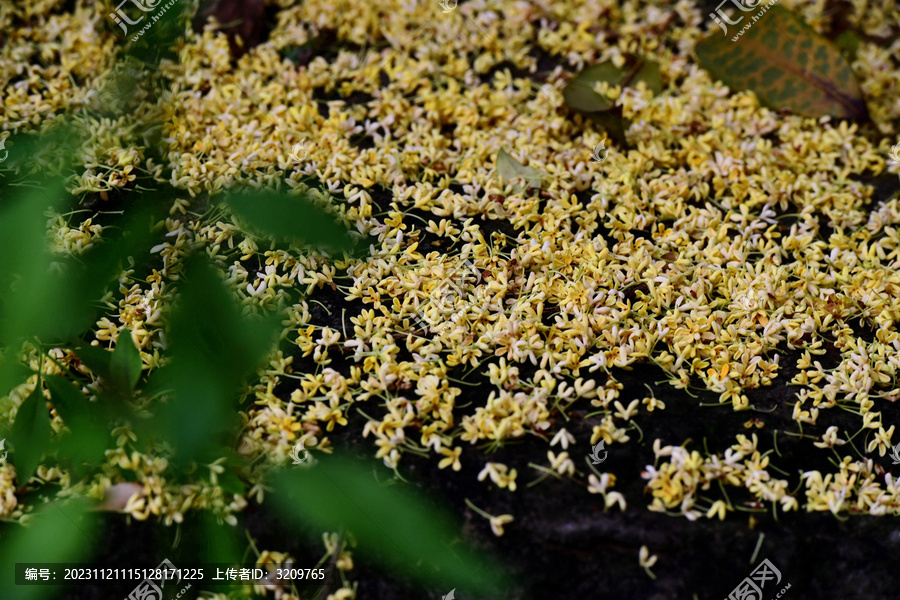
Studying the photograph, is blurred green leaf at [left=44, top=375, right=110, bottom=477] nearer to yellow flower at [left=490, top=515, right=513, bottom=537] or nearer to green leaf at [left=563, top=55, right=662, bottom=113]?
yellow flower at [left=490, top=515, right=513, bottom=537]

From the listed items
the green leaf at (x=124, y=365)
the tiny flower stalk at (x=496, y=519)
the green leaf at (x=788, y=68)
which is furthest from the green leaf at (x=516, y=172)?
the green leaf at (x=124, y=365)

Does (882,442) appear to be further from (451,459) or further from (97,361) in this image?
(97,361)

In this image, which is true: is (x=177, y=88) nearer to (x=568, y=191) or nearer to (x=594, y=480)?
(x=568, y=191)

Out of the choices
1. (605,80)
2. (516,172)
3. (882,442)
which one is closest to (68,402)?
(516,172)

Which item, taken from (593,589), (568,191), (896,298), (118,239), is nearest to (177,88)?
(568,191)

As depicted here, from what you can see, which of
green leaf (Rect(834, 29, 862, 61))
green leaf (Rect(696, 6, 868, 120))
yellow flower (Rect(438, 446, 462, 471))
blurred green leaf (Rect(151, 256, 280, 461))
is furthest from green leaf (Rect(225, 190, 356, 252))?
green leaf (Rect(834, 29, 862, 61))
